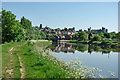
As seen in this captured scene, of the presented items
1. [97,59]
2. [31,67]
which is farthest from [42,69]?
[97,59]

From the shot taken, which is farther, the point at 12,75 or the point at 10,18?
the point at 10,18

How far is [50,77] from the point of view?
432 inches

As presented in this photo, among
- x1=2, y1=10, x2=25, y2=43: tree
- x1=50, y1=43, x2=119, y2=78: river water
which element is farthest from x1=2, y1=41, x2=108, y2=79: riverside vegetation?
x1=2, y1=10, x2=25, y2=43: tree

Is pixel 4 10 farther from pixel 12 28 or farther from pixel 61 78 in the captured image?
pixel 61 78

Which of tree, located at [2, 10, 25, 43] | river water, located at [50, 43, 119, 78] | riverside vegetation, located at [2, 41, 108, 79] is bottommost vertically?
river water, located at [50, 43, 119, 78]

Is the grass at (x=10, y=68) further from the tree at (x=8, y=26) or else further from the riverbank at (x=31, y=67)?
the tree at (x=8, y=26)

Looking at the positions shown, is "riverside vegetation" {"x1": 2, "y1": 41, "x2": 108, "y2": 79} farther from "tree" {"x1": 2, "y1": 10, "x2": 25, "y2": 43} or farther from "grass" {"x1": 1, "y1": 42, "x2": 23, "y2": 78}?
"tree" {"x1": 2, "y1": 10, "x2": 25, "y2": 43}

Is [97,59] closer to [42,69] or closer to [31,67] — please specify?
[42,69]

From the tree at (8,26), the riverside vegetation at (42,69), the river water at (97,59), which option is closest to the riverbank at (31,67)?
the riverside vegetation at (42,69)

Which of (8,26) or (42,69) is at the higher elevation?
(8,26)

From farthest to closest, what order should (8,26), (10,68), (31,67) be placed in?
(8,26) → (31,67) → (10,68)

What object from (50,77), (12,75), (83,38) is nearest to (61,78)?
(50,77)

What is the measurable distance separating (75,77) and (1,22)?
3261cm

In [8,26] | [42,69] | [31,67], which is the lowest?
[42,69]
